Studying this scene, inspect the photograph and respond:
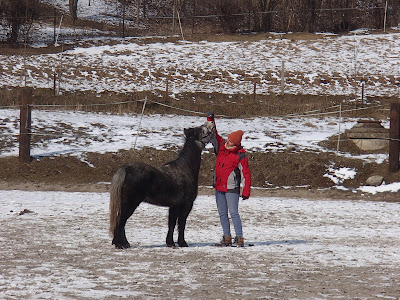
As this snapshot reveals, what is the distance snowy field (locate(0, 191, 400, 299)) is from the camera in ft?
19.3

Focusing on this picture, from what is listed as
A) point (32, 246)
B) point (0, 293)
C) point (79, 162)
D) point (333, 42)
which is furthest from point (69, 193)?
point (333, 42)

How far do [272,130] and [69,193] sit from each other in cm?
854

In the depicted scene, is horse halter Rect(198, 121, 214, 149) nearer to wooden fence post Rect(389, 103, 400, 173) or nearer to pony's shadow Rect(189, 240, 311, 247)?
pony's shadow Rect(189, 240, 311, 247)

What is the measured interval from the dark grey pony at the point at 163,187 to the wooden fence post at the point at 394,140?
8.85 metres

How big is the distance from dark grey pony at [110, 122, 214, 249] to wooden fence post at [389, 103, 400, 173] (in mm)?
8846

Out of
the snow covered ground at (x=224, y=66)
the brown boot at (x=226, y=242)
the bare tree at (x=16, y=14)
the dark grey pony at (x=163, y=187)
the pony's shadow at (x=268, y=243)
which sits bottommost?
the pony's shadow at (x=268, y=243)

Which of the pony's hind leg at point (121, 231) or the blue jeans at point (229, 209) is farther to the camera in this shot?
the blue jeans at point (229, 209)

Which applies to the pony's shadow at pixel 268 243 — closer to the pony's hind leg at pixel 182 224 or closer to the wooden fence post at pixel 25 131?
the pony's hind leg at pixel 182 224

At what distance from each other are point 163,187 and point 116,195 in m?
0.71

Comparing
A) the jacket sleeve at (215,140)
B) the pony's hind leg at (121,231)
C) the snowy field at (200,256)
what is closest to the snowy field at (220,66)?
the snowy field at (200,256)

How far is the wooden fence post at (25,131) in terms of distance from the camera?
16.4 metres

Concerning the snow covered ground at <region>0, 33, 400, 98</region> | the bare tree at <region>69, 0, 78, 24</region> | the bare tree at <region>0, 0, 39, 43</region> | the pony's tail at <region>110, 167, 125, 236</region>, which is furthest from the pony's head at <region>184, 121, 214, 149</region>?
the bare tree at <region>69, 0, 78, 24</region>

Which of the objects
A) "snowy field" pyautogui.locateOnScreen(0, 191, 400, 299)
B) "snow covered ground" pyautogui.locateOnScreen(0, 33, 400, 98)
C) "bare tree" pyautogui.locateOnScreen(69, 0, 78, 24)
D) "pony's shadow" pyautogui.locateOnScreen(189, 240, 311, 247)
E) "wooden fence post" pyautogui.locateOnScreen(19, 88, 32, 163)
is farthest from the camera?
"bare tree" pyautogui.locateOnScreen(69, 0, 78, 24)

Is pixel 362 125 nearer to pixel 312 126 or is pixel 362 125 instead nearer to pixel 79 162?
pixel 312 126
